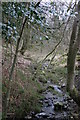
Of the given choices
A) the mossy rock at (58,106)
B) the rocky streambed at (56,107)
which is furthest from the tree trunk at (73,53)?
the mossy rock at (58,106)

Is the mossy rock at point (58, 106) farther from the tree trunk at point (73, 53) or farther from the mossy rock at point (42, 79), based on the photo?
the mossy rock at point (42, 79)

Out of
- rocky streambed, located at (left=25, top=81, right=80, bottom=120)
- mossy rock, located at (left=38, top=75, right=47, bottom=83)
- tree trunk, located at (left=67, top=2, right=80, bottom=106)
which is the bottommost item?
rocky streambed, located at (left=25, top=81, right=80, bottom=120)

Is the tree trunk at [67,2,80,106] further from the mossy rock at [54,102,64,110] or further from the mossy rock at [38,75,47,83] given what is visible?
the mossy rock at [38,75,47,83]

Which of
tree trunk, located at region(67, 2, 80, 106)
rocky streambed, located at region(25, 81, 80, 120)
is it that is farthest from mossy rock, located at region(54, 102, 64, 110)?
tree trunk, located at region(67, 2, 80, 106)

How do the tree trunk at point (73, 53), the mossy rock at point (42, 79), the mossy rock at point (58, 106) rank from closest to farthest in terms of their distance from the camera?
the tree trunk at point (73, 53), the mossy rock at point (58, 106), the mossy rock at point (42, 79)

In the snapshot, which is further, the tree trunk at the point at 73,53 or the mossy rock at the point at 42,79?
the mossy rock at the point at 42,79

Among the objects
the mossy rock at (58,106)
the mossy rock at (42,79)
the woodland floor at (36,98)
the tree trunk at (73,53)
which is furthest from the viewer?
the mossy rock at (42,79)

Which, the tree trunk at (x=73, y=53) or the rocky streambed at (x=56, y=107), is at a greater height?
the tree trunk at (x=73, y=53)

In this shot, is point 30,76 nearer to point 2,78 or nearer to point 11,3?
point 2,78

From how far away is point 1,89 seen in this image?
16.3ft

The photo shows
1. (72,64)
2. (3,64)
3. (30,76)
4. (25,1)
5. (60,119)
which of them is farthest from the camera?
(30,76)

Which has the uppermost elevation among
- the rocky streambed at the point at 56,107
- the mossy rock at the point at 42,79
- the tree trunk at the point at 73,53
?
the tree trunk at the point at 73,53

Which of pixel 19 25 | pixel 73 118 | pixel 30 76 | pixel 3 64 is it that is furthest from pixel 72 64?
pixel 30 76

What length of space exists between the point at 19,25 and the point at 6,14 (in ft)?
1.63
